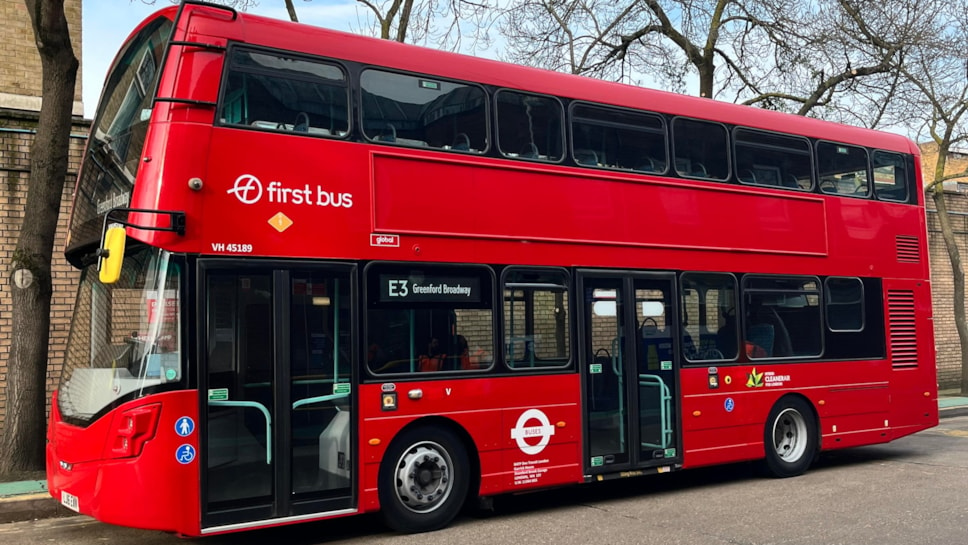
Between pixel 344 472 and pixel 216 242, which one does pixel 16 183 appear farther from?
pixel 344 472

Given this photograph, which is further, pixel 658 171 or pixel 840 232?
pixel 840 232

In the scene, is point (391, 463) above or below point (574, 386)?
below

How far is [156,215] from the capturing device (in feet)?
21.0

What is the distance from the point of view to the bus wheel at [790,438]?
1021 cm

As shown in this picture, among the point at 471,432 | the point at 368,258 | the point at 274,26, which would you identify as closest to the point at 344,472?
the point at 471,432

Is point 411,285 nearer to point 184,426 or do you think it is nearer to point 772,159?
point 184,426

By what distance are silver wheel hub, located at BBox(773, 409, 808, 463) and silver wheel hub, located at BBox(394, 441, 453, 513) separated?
183 inches

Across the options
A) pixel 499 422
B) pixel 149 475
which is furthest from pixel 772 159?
pixel 149 475

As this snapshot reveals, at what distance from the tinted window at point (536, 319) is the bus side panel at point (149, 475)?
117 inches

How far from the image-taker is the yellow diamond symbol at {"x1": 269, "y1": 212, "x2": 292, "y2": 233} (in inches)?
271

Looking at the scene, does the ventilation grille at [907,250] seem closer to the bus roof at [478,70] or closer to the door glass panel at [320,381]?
the bus roof at [478,70]

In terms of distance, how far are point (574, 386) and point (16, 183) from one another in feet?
24.8

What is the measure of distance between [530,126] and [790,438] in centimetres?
505

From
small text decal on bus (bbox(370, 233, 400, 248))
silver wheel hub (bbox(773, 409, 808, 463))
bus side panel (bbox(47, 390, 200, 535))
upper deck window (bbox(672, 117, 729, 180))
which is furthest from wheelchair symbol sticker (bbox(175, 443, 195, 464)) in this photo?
silver wheel hub (bbox(773, 409, 808, 463))
